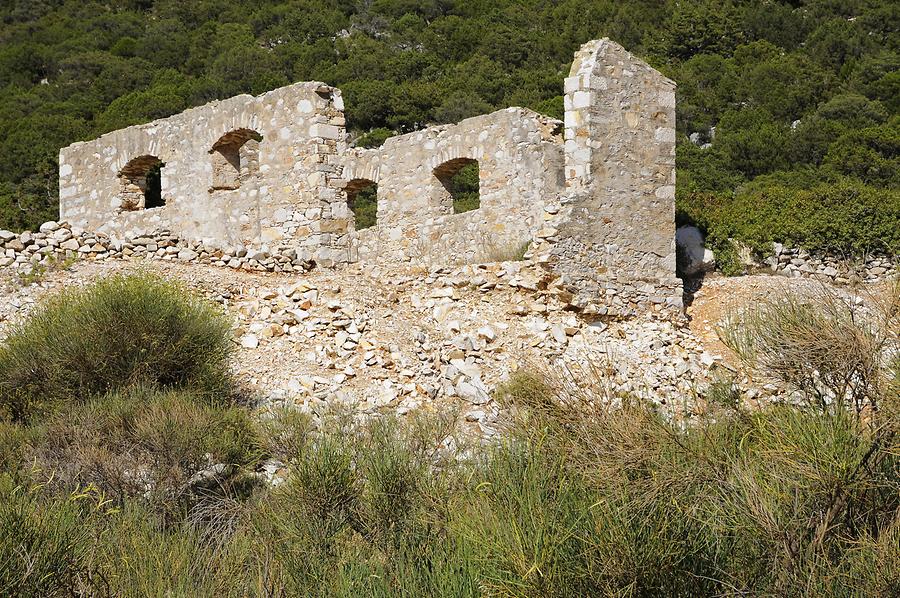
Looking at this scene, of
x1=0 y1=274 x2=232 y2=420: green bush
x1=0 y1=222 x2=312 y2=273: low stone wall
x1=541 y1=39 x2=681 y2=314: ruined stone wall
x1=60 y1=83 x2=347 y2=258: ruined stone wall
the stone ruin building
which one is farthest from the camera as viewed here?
x1=60 y1=83 x2=347 y2=258: ruined stone wall

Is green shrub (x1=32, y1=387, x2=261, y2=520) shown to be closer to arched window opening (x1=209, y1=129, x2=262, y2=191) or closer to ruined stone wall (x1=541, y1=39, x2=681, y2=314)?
ruined stone wall (x1=541, y1=39, x2=681, y2=314)

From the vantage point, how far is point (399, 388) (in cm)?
894

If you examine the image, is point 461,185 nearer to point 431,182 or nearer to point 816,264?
point 431,182

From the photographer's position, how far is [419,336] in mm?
9906

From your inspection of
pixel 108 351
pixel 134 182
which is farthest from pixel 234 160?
pixel 108 351

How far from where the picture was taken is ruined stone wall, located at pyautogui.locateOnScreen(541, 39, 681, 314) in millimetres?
10711

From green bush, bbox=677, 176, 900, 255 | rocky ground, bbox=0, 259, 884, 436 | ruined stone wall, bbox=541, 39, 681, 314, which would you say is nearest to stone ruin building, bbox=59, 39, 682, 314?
ruined stone wall, bbox=541, 39, 681, 314

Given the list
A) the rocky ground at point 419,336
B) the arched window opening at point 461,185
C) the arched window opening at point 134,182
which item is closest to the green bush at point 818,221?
the rocky ground at point 419,336

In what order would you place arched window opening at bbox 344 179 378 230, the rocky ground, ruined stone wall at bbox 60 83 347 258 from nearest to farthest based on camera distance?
the rocky ground
ruined stone wall at bbox 60 83 347 258
arched window opening at bbox 344 179 378 230

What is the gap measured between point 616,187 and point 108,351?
245 inches

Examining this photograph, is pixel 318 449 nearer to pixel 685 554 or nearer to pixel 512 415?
pixel 512 415

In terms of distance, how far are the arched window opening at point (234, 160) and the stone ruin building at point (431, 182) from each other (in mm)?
25

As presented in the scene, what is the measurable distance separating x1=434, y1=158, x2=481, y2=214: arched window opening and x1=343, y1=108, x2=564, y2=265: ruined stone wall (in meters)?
0.04

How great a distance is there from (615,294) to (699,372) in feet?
5.05
